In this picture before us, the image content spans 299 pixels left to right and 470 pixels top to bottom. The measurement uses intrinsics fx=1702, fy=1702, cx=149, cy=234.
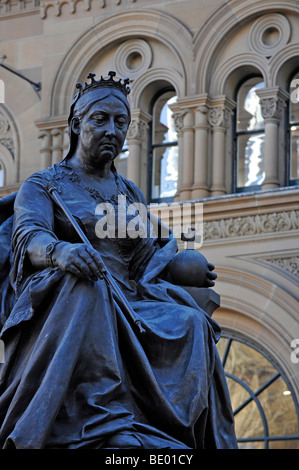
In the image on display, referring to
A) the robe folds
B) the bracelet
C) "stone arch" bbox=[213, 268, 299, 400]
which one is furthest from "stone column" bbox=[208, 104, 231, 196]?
the bracelet

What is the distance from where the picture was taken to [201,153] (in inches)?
839

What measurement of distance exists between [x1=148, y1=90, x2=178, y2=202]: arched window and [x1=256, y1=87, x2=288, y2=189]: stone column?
1.57 m

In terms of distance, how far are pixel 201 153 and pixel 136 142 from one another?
104 centimetres

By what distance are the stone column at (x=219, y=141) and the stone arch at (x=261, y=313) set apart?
4.89 feet

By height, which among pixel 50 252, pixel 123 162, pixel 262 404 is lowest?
pixel 262 404

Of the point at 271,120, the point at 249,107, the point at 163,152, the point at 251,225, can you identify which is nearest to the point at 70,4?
the point at 163,152

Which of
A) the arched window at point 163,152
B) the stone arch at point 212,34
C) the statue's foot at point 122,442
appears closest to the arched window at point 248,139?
the stone arch at point 212,34

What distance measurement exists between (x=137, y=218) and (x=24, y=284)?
74 centimetres

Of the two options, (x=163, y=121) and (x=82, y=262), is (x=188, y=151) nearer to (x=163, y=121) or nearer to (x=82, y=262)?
(x=163, y=121)

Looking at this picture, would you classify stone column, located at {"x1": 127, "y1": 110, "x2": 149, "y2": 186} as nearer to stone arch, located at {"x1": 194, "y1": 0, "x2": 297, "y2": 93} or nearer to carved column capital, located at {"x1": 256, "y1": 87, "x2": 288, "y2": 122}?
stone arch, located at {"x1": 194, "y1": 0, "x2": 297, "y2": 93}

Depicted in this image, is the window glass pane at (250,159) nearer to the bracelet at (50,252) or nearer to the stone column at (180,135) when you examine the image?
the stone column at (180,135)

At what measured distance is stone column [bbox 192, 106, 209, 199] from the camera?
21.1m

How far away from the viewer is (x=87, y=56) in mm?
22406

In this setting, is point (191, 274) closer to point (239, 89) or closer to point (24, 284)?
point (24, 284)
